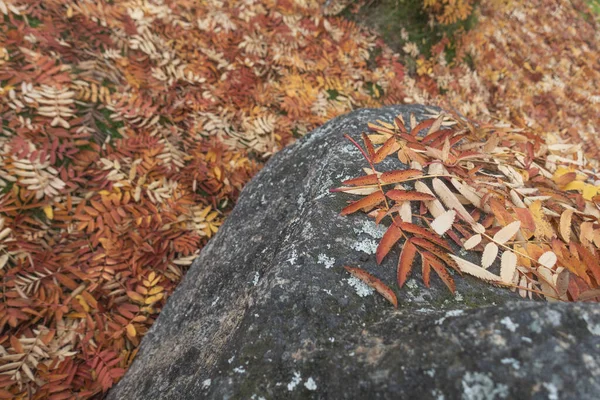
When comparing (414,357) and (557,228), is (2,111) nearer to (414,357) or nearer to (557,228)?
(414,357)

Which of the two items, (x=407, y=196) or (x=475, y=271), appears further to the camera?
(x=407, y=196)

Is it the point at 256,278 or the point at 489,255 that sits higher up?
the point at 489,255

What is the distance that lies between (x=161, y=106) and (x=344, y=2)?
2.75 metres

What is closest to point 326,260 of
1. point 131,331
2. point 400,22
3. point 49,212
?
point 131,331

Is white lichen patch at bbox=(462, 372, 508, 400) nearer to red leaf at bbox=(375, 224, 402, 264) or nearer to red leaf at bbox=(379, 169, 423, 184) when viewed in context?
red leaf at bbox=(375, 224, 402, 264)

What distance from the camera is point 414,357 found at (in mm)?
877

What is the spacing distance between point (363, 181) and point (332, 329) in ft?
1.86

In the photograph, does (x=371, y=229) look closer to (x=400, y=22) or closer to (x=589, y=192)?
(x=589, y=192)

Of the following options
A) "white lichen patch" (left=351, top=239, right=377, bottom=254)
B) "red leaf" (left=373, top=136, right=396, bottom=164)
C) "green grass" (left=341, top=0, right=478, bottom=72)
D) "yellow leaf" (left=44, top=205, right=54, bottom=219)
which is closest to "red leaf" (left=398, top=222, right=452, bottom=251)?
"white lichen patch" (left=351, top=239, right=377, bottom=254)

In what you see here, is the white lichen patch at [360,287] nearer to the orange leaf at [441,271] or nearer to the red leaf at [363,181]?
the orange leaf at [441,271]

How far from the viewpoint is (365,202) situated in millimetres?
1351

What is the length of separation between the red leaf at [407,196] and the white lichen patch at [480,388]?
0.65 metres

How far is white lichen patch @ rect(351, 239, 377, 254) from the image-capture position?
1.26m

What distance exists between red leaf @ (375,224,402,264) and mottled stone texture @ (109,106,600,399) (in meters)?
0.04
